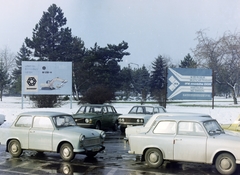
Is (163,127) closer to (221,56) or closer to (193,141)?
(193,141)

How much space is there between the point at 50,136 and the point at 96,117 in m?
7.29

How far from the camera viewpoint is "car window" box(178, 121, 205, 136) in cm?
911

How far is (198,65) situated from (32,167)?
4321 centimetres

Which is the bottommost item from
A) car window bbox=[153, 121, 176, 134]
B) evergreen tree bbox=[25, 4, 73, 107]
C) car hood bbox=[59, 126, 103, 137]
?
car hood bbox=[59, 126, 103, 137]

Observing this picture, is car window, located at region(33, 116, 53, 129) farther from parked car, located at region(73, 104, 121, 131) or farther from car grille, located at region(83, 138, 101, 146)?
parked car, located at region(73, 104, 121, 131)

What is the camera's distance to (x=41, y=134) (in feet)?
34.9

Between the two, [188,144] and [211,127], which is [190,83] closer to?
[211,127]

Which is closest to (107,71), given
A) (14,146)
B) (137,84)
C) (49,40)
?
(49,40)

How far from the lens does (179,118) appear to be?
951 centimetres

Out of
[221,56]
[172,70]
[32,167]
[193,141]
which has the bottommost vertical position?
[32,167]

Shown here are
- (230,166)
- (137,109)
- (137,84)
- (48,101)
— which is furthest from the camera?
(137,84)

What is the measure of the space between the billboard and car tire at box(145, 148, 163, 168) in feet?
76.2

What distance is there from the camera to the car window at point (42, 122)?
10775 millimetres

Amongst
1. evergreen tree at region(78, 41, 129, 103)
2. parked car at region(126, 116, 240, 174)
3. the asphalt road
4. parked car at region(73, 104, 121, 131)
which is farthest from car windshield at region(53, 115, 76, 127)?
evergreen tree at region(78, 41, 129, 103)
